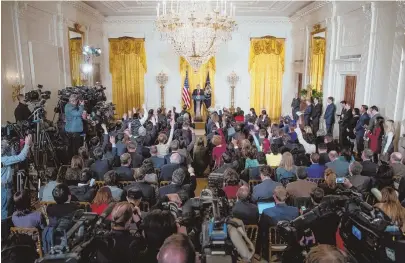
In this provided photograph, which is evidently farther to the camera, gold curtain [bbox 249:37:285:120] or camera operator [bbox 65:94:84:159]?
gold curtain [bbox 249:37:285:120]

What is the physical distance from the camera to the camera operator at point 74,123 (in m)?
6.91

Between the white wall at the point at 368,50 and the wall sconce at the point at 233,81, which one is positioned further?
the wall sconce at the point at 233,81

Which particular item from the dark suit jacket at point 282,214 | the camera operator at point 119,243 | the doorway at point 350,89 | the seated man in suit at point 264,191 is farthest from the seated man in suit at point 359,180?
the doorway at point 350,89

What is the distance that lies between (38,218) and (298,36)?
1164 centimetres

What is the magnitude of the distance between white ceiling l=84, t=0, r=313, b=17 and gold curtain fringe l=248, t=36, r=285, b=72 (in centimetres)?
102

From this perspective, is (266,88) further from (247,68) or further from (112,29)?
(112,29)

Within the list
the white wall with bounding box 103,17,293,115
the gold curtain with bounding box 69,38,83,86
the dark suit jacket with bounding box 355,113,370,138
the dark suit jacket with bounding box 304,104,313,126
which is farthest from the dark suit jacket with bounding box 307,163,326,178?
the white wall with bounding box 103,17,293,115

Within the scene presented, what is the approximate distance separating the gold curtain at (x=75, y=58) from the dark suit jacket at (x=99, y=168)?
6.18 metres

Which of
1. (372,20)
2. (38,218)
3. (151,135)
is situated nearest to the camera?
(38,218)

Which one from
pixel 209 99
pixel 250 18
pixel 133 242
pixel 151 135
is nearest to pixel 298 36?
pixel 250 18

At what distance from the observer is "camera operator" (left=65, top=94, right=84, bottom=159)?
6.91 meters

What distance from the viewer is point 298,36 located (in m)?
12.6

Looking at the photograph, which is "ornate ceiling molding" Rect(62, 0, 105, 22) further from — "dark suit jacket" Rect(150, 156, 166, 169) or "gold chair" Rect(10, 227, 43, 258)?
"gold chair" Rect(10, 227, 43, 258)

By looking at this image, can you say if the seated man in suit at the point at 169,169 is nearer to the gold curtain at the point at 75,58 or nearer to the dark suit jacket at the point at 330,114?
the dark suit jacket at the point at 330,114
